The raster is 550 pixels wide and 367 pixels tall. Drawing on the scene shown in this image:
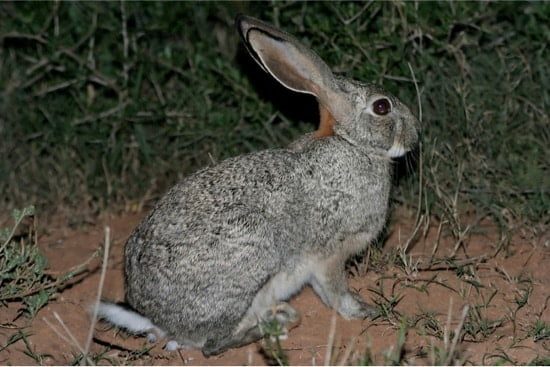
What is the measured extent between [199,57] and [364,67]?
121 centimetres

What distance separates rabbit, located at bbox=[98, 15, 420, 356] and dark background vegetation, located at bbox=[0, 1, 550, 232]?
0.81m

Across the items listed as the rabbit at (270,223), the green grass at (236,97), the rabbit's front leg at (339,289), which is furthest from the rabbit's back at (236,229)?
the green grass at (236,97)

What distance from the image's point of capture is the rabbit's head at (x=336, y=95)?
4.84 m

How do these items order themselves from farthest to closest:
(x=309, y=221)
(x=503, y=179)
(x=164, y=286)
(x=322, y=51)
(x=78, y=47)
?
(x=78, y=47), (x=322, y=51), (x=503, y=179), (x=309, y=221), (x=164, y=286)

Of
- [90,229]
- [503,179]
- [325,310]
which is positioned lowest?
[90,229]

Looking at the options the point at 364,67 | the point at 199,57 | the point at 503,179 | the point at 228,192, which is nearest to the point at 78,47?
the point at 199,57

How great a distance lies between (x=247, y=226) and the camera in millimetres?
4445

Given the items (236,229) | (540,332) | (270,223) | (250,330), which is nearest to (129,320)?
(250,330)

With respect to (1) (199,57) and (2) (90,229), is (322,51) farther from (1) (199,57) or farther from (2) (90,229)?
(2) (90,229)

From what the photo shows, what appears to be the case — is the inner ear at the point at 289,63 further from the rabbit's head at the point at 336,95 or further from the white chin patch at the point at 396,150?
the white chin patch at the point at 396,150

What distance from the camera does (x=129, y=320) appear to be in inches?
178

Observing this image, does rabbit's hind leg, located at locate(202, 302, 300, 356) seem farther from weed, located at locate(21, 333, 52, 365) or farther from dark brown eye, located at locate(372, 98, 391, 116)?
dark brown eye, located at locate(372, 98, 391, 116)

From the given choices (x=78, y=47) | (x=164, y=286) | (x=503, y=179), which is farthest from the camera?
(x=78, y=47)

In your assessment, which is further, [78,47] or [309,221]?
[78,47]
